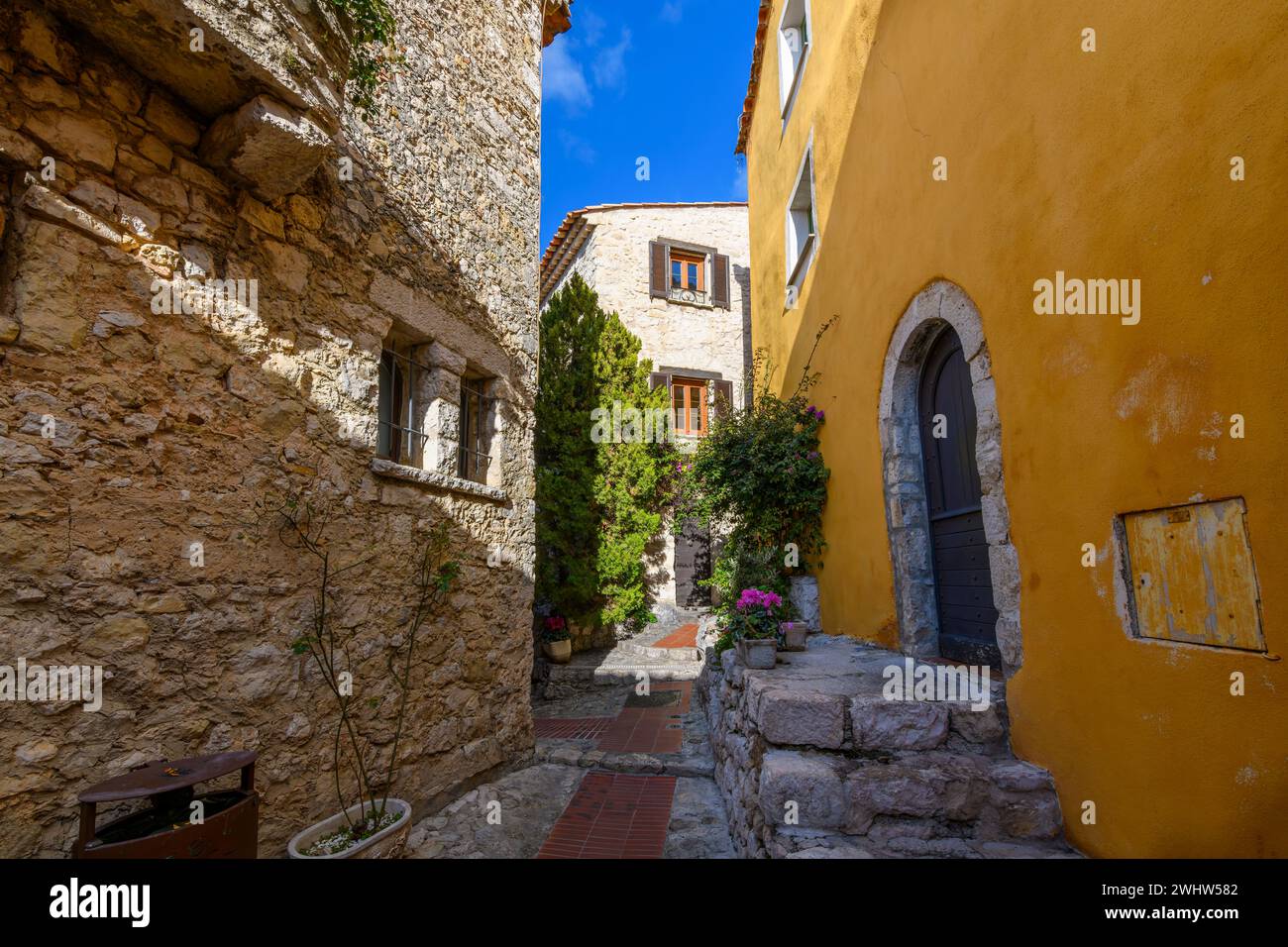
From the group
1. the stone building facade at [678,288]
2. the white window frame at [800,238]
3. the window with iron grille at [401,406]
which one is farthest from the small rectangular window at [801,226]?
the stone building facade at [678,288]

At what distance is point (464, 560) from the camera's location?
434 cm

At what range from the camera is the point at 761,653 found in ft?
13.5

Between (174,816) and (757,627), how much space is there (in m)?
3.35

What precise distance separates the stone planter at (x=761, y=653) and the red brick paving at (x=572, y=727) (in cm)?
Result: 247

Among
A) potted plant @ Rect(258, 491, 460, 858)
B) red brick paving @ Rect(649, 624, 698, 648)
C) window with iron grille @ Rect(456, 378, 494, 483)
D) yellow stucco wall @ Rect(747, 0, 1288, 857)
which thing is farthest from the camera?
red brick paving @ Rect(649, 624, 698, 648)

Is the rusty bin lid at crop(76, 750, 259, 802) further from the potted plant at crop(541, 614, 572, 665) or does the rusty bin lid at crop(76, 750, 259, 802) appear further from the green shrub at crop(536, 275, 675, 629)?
the green shrub at crop(536, 275, 675, 629)

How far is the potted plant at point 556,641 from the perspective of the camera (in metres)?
8.44

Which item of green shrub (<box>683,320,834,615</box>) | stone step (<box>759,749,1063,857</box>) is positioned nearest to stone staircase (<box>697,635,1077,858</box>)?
stone step (<box>759,749,1063,857</box>)

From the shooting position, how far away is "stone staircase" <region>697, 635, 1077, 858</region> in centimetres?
260

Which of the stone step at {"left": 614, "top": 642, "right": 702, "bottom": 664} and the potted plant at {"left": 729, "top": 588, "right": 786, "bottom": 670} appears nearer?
the potted plant at {"left": 729, "top": 588, "right": 786, "bottom": 670}

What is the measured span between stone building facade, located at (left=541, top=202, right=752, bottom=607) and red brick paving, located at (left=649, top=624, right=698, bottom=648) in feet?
11.5

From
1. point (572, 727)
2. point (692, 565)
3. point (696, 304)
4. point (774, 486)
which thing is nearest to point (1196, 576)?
point (774, 486)

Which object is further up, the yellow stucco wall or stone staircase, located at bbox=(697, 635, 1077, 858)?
the yellow stucco wall

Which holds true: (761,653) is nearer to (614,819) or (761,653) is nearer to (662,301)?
(614,819)
